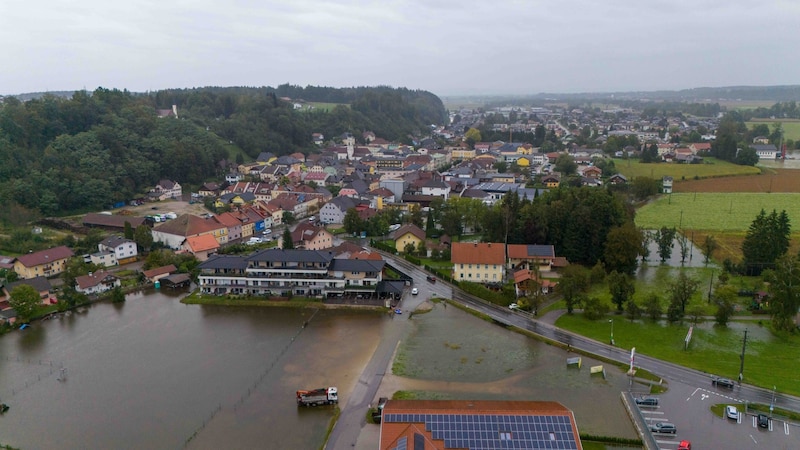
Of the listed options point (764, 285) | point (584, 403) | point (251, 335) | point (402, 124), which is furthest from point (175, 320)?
point (402, 124)

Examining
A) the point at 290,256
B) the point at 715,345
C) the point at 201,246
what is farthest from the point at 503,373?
the point at 201,246

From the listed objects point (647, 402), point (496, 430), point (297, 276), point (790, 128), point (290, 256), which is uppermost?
point (790, 128)

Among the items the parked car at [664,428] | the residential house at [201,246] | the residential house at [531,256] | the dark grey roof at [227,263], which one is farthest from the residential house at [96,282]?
the parked car at [664,428]

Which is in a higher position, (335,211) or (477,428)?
(335,211)

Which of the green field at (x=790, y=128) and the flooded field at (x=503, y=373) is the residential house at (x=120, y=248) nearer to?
the flooded field at (x=503, y=373)

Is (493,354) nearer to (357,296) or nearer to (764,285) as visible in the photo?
(357,296)

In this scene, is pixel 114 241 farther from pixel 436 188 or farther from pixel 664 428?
pixel 664 428
